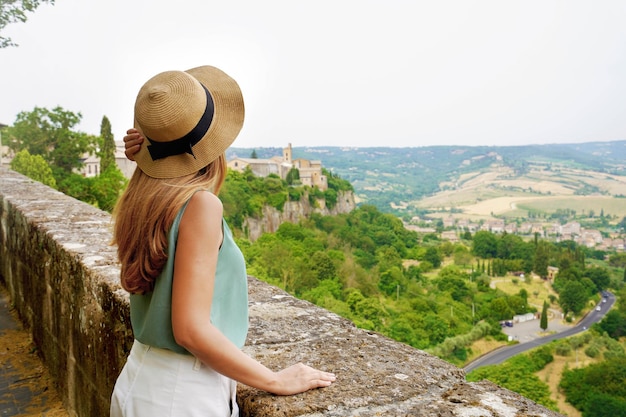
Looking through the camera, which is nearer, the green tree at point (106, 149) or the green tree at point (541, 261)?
the green tree at point (106, 149)

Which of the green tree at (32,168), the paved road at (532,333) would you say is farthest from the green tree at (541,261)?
the green tree at (32,168)

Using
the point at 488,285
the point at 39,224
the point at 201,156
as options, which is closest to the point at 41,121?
the point at 39,224

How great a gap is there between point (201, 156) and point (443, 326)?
53.5m

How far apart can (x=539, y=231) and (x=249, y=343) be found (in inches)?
4783

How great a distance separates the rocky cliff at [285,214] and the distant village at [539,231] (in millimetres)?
30575

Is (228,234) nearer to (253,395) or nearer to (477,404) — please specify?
(253,395)

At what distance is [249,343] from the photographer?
170cm

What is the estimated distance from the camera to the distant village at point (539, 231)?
3918 inches

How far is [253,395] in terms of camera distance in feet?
4.33

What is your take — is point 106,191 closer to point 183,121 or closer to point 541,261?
point 183,121

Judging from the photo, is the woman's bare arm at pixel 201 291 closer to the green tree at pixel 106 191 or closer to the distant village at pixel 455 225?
the green tree at pixel 106 191

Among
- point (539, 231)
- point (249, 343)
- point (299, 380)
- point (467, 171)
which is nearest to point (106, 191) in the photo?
point (249, 343)

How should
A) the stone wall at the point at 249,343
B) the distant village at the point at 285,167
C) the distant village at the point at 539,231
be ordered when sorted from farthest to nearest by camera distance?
the distant village at the point at 539,231
the distant village at the point at 285,167
the stone wall at the point at 249,343

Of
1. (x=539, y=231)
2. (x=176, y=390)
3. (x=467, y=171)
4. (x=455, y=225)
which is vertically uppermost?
(x=176, y=390)
